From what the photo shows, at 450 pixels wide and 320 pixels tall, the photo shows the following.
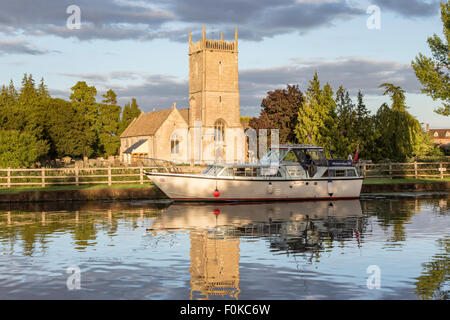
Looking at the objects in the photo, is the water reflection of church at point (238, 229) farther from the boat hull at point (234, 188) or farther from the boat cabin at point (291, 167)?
the boat cabin at point (291, 167)

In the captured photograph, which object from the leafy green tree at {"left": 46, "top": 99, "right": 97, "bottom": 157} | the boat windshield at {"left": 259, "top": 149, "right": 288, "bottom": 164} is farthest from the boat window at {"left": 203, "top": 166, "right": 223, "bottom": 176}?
the leafy green tree at {"left": 46, "top": 99, "right": 97, "bottom": 157}

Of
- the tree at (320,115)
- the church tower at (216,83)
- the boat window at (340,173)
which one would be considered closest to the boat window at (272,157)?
the boat window at (340,173)

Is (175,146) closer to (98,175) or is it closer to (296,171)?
(98,175)

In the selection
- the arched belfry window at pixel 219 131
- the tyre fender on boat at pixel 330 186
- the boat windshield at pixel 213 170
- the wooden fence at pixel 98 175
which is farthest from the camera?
the arched belfry window at pixel 219 131

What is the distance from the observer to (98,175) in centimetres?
3400

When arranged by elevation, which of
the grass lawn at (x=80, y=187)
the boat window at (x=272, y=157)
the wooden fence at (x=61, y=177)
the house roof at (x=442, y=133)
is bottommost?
the grass lawn at (x=80, y=187)

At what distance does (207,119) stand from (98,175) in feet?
167

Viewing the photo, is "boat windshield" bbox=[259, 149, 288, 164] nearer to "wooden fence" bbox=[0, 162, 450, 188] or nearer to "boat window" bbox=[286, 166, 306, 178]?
"boat window" bbox=[286, 166, 306, 178]

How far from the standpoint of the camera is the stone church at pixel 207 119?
8350 cm

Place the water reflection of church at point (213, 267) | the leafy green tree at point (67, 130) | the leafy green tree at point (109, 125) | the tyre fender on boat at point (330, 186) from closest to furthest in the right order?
the water reflection of church at point (213, 267) < the tyre fender on boat at point (330, 186) < the leafy green tree at point (67, 130) < the leafy green tree at point (109, 125)

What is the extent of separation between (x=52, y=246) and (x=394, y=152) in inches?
1601

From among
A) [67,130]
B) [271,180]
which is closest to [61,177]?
[271,180]

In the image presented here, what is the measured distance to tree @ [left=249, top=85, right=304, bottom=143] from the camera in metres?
66.8

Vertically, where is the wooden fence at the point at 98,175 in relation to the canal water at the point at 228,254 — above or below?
above
